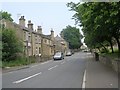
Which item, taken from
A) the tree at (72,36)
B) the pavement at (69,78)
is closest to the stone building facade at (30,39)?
the pavement at (69,78)

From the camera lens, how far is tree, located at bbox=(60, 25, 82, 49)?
15625cm

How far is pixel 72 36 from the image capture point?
522 ft

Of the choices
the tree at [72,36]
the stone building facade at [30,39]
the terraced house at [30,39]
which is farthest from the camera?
the tree at [72,36]

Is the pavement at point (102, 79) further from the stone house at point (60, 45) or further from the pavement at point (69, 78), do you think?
the stone house at point (60, 45)

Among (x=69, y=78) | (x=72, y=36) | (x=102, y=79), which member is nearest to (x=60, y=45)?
(x=72, y=36)

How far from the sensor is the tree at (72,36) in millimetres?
156250

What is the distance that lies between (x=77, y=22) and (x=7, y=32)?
10872 mm

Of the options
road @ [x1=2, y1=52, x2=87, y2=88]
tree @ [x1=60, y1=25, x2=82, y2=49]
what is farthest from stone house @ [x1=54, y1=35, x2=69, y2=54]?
road @ [x1=2, y1=52, x2=87, y2=88]

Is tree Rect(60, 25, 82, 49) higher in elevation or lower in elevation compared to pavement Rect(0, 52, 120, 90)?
higher

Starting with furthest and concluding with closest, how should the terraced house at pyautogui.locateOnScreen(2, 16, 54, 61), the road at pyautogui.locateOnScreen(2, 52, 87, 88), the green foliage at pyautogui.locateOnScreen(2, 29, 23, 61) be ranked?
the terraced house at pyautogui.locateOnScreen(2, 16, 54, 61) < the green foliage at pyautogui.locateOnScreen(2, 29, 23, 61) < the road at pyautogui.locateOnScreen(2, 52, 87, 88)

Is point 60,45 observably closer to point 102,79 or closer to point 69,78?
point 69,78

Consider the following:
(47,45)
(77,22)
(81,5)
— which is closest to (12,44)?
(77,22)

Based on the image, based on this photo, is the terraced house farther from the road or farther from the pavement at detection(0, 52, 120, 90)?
the pavement at detection(0, 52, 120, 90)

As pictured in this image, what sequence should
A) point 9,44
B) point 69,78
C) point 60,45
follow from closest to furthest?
point 69,78 < point 9,44 < point 60,45
